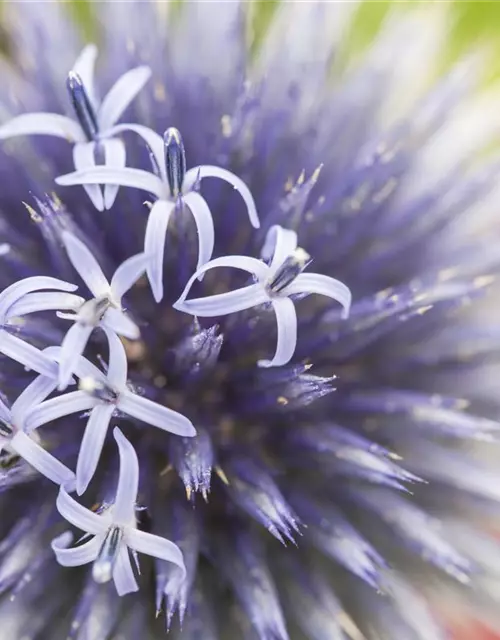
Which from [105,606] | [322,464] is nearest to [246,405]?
[322,464]

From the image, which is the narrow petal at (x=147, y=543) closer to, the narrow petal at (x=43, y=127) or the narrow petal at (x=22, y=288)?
the narrow petal at (x=22, y=288)

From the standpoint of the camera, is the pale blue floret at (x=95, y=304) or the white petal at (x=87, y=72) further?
the white petal at (x=87, y=72)

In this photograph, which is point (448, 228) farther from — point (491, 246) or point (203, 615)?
point (203, 615)

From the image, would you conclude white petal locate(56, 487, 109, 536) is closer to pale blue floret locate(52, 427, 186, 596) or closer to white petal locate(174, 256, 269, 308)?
pale blue floret locate(52, 427, 186, 596)

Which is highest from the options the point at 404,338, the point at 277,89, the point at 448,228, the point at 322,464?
the point at 277,89

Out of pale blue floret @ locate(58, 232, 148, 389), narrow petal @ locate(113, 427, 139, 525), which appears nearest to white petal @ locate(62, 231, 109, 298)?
pale blue floret @ locate(58, 232, 148, 389)

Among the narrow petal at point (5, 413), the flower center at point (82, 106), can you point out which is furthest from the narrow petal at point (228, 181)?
the narrow petal at point (5, 413)
